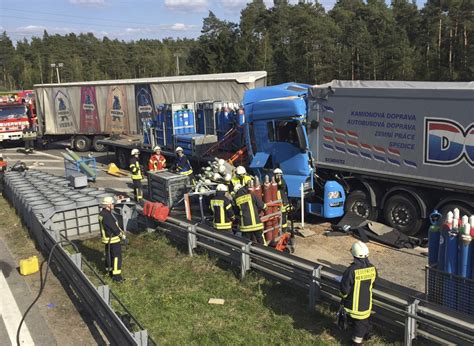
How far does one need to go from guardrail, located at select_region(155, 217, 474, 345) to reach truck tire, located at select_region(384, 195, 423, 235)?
3.13 meters

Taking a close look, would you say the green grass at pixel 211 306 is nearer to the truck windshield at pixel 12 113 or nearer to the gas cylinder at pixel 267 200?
the gas cylinder at pixel 267 200

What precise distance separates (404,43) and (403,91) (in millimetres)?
32697

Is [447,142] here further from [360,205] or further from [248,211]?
[248,211]

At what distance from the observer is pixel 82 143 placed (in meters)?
26.8

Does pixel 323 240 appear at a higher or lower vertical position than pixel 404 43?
lower

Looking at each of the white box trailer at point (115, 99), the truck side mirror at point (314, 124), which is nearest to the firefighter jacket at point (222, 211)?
the truck side mirror at point (314, 124)

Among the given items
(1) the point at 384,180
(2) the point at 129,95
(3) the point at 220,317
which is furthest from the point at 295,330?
(2) the point at 129,95

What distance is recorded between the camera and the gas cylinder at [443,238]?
20.0 feet

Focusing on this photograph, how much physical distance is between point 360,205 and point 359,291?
5.92 metres

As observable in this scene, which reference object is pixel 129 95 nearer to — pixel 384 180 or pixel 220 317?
pixel 384 180

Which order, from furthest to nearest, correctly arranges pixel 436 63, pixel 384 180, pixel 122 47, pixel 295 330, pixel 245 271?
pixel 122 47 → pixel 436 63 → pixel 384 180 → pixel 245 271 → pixel 295 330

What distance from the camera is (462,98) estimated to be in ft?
31.3

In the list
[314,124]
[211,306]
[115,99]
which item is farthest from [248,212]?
[115,99]

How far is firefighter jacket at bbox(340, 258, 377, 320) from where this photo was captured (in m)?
5.99
